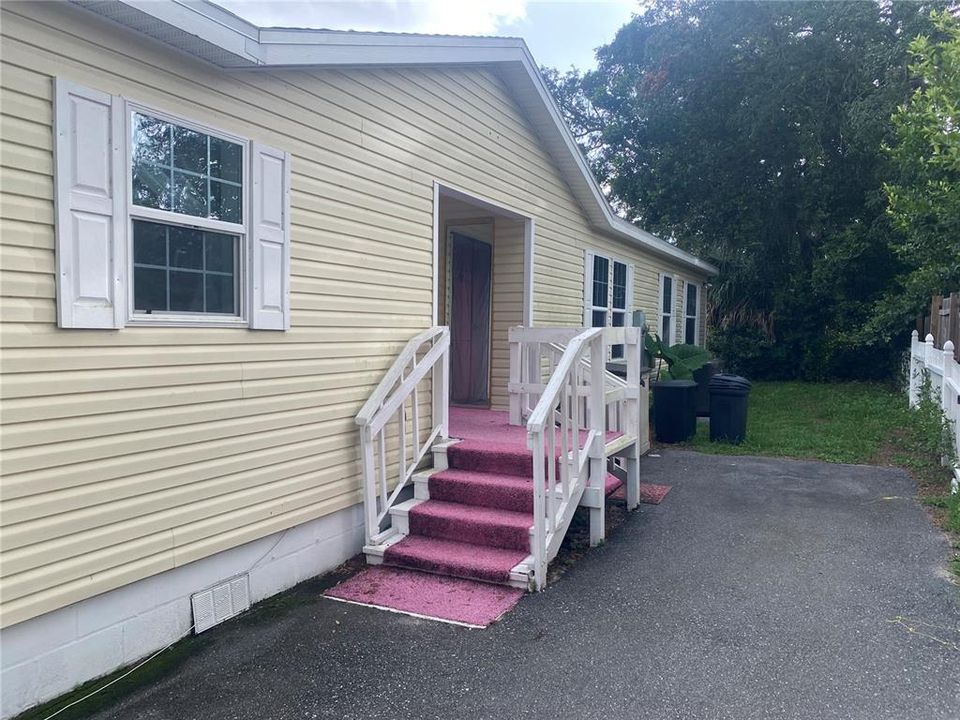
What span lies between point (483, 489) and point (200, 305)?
7.54 feet

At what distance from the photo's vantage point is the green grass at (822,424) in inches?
326

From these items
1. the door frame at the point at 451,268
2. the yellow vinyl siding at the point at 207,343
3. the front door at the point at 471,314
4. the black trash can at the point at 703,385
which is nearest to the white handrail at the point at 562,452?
the yellow vinyl siding at the point at 207,343

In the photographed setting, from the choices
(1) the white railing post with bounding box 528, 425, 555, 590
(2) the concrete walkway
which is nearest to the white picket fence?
(2) the concrete walkway

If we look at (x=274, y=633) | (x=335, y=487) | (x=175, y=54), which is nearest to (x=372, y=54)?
(x=175, y=54)

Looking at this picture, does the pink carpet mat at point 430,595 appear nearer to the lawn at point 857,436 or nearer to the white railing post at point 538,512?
the white railing post at point 538,512

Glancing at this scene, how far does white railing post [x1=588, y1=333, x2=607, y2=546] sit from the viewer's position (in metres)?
4.96

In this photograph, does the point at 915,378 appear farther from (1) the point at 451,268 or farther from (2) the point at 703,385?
(1) the point at 451,268

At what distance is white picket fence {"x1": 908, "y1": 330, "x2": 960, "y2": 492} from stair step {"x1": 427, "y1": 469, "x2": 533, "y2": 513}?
11.9ft

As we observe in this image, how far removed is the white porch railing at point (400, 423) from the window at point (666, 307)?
26.8ft

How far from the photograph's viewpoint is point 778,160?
15.9 meters

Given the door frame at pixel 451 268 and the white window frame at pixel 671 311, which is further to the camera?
the white window frame at pixel 671 311

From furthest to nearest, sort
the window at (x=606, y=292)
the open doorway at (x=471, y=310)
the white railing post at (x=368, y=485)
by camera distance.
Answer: the window at (x=606, y=292) < the open doorway at (x=471, y=310) < the white railing post at (x=368, y=485)

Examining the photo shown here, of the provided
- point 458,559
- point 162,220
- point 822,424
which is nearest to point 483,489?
point 458,559

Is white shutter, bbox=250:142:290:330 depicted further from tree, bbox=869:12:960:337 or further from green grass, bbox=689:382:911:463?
green grass, bbox=689:382:911:463
